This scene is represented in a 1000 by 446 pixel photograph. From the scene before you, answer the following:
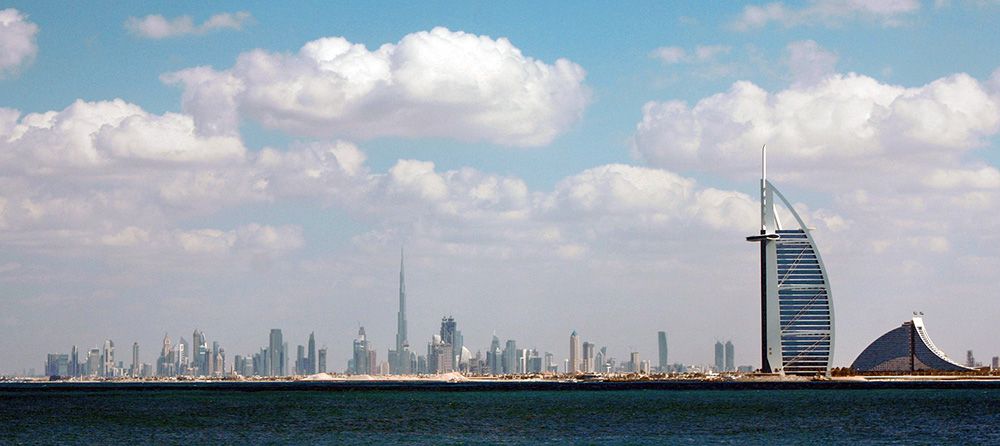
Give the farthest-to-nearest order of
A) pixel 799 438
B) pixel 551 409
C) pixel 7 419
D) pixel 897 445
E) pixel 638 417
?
pixel 551 409 → pixel 7 419 → pixel 638 417 → pixel 799 438 → pixel 897 445

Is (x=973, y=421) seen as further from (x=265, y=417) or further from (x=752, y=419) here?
(x=265, y=417)

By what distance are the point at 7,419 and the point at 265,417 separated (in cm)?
3157

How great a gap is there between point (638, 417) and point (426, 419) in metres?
24.2

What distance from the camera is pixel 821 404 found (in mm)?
180500

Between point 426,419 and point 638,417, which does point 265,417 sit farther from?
point 638,417

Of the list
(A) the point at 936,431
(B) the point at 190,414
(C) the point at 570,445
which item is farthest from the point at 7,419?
(A) the point at 936,431

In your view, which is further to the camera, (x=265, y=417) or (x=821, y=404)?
(x=821, y=404)

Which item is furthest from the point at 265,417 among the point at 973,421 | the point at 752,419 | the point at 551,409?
the point at 973,421

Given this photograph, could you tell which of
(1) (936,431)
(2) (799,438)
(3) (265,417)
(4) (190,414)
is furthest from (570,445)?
(4) (190,414)

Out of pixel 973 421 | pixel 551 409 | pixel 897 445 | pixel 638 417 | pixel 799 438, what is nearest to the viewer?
pixel 897 445

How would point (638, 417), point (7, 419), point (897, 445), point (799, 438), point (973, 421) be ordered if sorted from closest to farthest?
point (897, 445) → point (799, 438) → point (973, 421) → point (638, 417) → point (7, 419)

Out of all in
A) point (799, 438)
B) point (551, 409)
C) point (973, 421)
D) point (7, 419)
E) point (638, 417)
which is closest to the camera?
point (799, 438)

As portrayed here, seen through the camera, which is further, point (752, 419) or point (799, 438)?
point (752, 419)

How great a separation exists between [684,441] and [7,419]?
296ft
